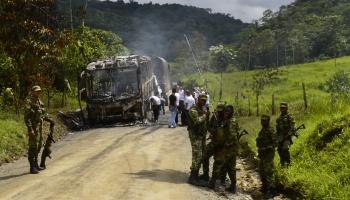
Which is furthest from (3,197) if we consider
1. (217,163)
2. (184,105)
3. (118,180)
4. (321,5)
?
(321,5)

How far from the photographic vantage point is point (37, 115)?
40.7ft

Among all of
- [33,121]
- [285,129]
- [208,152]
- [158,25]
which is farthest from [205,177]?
[158,25]

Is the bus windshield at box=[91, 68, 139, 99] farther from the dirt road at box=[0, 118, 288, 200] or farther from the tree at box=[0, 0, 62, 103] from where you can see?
the dirt road at box=[0, 118, 288, 200]

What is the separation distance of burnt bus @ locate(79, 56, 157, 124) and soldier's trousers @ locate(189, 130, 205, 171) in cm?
1365

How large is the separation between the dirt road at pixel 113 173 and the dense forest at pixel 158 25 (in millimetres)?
79854

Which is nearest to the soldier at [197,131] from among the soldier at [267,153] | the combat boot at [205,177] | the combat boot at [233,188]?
the combat boot at [205,177]

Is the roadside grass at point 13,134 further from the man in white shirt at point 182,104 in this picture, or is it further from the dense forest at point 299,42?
the dense forest at point 299,42

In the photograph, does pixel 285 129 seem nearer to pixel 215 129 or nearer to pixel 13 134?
pixel 215 129

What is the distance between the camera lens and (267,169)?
11.1m

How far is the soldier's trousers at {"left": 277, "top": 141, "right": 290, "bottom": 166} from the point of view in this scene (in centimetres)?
1190

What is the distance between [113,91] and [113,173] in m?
13.5

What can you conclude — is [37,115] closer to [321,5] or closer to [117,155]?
[117,155]

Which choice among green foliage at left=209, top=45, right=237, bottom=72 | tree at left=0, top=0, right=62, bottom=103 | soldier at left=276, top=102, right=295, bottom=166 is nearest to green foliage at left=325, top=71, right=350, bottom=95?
soldier at left=276, top=102, right=295, bottom=166

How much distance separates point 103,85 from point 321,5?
10325 cm
